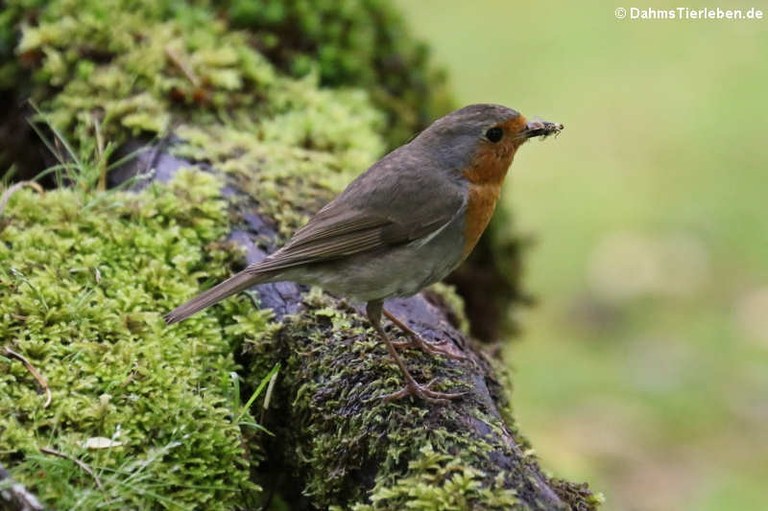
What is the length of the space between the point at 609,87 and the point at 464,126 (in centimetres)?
656

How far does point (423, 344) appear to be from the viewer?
3627 mm

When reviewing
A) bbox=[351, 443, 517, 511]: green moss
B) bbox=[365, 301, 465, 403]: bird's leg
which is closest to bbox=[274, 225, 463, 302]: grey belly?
bbox=[365, 301, 465, 403]: bird's leg

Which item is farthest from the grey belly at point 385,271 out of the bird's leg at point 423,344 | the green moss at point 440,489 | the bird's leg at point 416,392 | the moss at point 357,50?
the moss at point 357,50

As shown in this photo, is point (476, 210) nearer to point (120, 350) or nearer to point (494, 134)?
point (494, 134)

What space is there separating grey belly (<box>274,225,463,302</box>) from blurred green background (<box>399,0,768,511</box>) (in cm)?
256

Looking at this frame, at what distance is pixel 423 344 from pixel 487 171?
0.76 metres

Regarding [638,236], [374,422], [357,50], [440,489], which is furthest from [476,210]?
[638,236]

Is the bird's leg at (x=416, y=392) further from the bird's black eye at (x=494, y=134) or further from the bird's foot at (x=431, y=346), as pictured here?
the bird's black eye at (x=494, y=134)

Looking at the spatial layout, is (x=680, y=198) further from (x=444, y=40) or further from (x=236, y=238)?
(x=236, y=238)

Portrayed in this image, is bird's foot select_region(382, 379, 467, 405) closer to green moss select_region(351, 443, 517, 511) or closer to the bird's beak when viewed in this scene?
green moss select_region(351, 443, 517, 511)

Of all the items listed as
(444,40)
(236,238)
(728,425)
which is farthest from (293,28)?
(444,40)

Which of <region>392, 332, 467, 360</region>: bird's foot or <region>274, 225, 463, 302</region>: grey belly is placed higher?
<region>274, 225, 463, 302</region>: grey belly

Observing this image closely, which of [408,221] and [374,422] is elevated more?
[408,221]

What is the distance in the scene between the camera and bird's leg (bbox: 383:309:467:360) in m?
3.60
